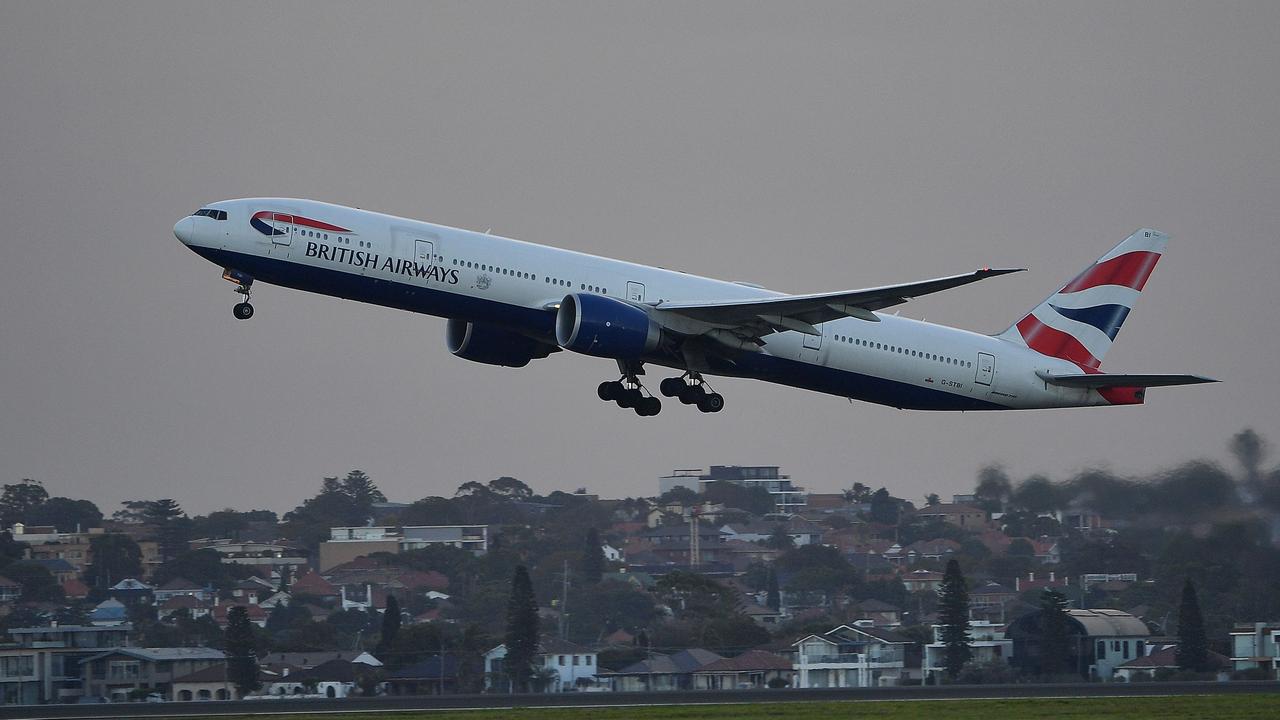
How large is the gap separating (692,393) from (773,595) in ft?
120

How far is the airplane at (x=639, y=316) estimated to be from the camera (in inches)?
1804

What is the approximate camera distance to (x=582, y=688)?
61.4 meters

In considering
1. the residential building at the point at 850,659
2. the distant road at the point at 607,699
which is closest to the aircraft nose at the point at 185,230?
the distant road at the point at 607,699

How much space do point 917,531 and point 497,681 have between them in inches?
1486

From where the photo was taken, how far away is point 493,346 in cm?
5181

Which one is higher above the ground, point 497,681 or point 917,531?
point 917,531

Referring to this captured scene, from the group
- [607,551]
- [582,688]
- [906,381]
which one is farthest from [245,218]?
[607,551]

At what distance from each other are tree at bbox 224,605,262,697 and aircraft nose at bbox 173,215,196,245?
1898cm

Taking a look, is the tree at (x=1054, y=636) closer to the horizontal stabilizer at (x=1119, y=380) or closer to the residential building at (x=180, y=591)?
the horizontal stabilizer at (x=1119, y=380)

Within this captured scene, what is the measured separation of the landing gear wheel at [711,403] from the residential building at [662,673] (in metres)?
13.7

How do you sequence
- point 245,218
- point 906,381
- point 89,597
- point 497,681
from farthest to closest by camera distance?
1. point 89,597
2. point 497,681
3. point 906,381
4. point 245,218

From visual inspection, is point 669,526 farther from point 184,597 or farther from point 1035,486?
point 1035,486

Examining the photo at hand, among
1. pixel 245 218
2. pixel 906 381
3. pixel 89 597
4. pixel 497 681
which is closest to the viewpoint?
pixel 245 218

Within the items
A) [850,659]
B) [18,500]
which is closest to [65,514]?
[18,500]
